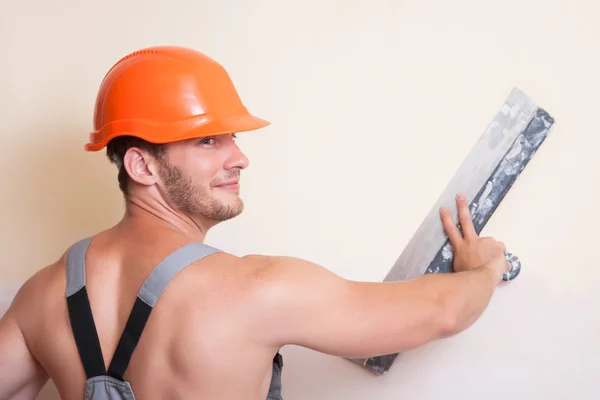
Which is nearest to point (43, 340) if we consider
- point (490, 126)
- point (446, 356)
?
point (446, 356)

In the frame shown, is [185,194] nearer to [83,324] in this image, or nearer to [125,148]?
[125,148]

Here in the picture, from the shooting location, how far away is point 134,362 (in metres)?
1.27

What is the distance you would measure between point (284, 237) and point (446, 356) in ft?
1.89

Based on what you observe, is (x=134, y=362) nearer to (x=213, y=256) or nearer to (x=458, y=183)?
(x=213, y=256)

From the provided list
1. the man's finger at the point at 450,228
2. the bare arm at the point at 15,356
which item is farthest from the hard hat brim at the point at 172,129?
the man's finger at the point at 450,228

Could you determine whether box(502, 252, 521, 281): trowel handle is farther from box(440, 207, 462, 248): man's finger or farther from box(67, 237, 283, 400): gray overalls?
box(67, 237, 283, 400): gray overalls

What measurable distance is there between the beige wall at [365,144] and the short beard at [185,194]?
457 mm

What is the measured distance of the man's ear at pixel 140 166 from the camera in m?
1.40

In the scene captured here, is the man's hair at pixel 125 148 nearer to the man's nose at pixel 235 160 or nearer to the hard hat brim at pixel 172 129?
the hard hat brim at pixel 172 129

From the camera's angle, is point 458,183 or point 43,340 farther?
point 458,183

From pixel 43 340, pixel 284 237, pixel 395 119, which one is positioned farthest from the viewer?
pixel 284 237

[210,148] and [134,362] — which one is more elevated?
[210,148]

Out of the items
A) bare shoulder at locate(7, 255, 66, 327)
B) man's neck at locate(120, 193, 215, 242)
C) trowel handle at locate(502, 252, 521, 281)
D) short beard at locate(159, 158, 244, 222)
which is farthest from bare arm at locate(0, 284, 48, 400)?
trowel handle at locate(502, 252, 521, 281)

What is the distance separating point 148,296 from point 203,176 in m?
0.32
